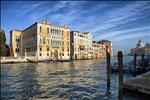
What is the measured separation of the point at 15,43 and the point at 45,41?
13061 mm

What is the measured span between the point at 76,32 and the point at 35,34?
65.2ft

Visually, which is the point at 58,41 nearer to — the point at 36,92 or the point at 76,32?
the point at 76,32

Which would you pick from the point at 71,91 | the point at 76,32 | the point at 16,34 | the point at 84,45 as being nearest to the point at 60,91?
the point at 71,91

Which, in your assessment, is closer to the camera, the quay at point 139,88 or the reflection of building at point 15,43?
the quay at point 139,88

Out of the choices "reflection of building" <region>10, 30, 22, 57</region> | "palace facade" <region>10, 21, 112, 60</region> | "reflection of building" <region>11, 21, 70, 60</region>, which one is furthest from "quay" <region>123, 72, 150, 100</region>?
"reflection of building" <region>10, 30, 22, 57</region>

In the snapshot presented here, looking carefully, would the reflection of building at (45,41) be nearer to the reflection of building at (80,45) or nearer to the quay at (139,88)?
the reflection of building at (80,45)

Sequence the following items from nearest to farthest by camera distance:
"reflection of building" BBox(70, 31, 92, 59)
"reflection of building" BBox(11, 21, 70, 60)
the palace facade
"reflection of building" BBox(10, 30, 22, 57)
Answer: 1. "reflection of building" BBox(11, 21, 70, 60)
2. the palace facade
3. "reflection of building" BBox(10, 30, 22, 57)
4. "reflection of building" BBox(70, 31, 92, 59)

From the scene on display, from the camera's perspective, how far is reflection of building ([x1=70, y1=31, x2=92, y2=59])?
63.8 meters

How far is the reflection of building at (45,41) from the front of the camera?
4641 cm

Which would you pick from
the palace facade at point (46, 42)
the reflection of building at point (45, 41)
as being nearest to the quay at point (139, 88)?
the palace facade at point (46, 42)

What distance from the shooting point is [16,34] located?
57719mm

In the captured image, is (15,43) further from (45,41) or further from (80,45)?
(80,45)

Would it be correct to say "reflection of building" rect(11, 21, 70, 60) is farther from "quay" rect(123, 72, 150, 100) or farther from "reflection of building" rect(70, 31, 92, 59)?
"quay" rect(123, 72, 150, 100)

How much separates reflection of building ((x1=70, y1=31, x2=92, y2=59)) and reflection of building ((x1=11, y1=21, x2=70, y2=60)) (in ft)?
32.7
